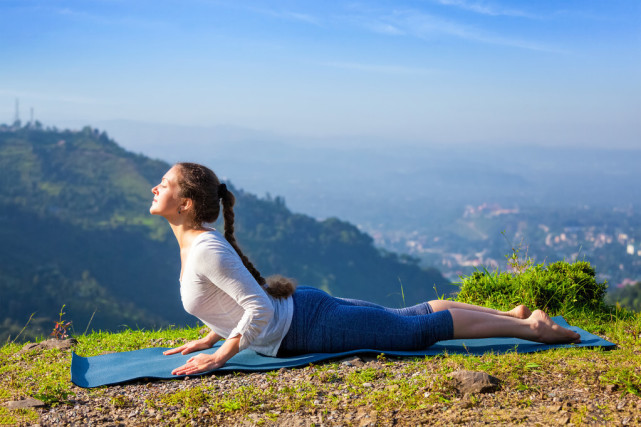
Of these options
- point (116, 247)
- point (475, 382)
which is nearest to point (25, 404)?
point (475, 382)

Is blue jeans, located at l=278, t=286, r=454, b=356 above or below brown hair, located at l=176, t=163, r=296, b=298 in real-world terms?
below

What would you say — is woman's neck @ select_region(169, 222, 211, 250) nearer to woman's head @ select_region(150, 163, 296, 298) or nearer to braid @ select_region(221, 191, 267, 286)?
woman's head @ select_region(150, 163, 296, 298)

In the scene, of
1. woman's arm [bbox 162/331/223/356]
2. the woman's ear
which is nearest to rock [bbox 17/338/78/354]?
woman's arm [bbox 162/331/223/356]

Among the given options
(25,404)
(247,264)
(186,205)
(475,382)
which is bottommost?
(25,404)

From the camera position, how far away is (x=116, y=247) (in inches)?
3442

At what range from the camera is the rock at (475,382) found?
3.47 meters

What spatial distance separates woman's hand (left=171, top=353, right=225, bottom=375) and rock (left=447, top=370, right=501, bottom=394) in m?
1.61

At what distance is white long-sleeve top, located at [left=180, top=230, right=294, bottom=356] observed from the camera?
395cm

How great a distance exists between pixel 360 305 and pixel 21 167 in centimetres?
11567

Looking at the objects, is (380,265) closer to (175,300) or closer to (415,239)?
(175,300)

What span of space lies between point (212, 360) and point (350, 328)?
3.29ft

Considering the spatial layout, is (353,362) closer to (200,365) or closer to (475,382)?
(475,382)

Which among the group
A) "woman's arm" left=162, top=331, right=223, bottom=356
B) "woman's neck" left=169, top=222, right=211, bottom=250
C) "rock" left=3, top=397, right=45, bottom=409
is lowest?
"rock" left=3, top=397, right=45, bottom=409

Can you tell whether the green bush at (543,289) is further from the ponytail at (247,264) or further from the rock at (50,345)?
the rock at (50,345)
